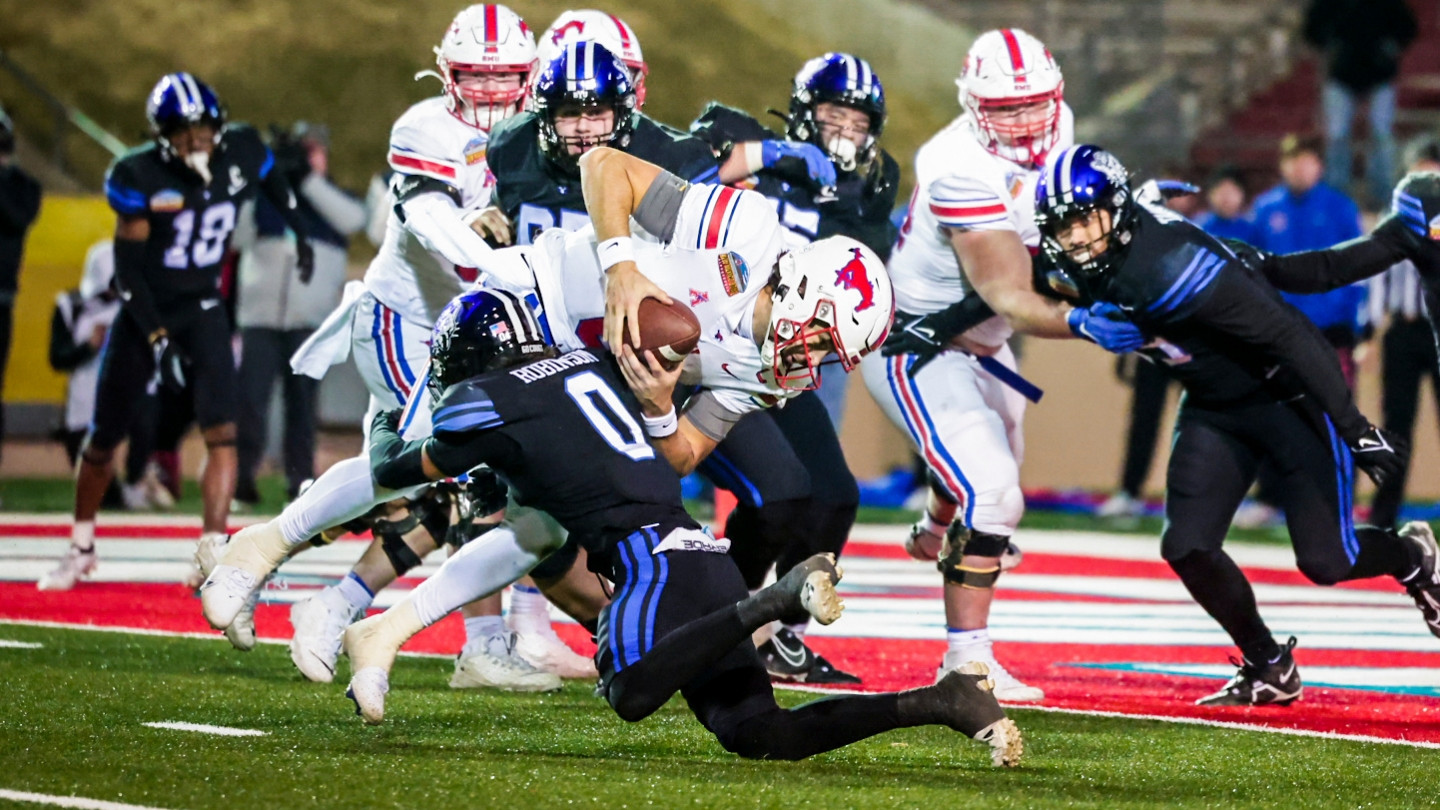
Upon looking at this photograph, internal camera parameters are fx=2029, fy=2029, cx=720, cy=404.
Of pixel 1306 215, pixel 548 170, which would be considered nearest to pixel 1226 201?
pixel 1306 215

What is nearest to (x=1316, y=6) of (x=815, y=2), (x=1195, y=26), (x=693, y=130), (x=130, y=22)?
(x=1195, y=26)

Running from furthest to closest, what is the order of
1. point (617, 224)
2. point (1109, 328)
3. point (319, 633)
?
point (1109, 328), point (319, 633), point (617, 224)

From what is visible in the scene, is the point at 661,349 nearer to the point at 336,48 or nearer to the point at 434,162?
the point at 434,162

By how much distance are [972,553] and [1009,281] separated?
2.30ft

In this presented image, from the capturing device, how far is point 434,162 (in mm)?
5391

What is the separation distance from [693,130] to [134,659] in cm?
205

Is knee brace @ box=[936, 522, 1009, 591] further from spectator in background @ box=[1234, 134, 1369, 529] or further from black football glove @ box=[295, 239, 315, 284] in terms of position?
spectator in background @ box=[1234, 134, 1369, 529]

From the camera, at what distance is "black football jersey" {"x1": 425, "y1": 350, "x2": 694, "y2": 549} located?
12.9 feet

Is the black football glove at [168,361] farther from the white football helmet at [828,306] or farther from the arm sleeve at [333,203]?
the white football helmet at [828,306]

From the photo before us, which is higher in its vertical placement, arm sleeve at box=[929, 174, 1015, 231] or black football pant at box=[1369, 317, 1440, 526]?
arm sleeve at box=[929, 174, 1015, 231]

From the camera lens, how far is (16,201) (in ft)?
33.0

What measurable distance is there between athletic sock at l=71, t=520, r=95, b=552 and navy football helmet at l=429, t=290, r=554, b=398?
3343 mm

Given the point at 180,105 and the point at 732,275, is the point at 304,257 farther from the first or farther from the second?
the point at 732,275

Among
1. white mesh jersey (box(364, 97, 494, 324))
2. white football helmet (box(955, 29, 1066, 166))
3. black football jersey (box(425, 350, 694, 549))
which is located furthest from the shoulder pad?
white football helmet (box(955, 29, 1066, 166))
